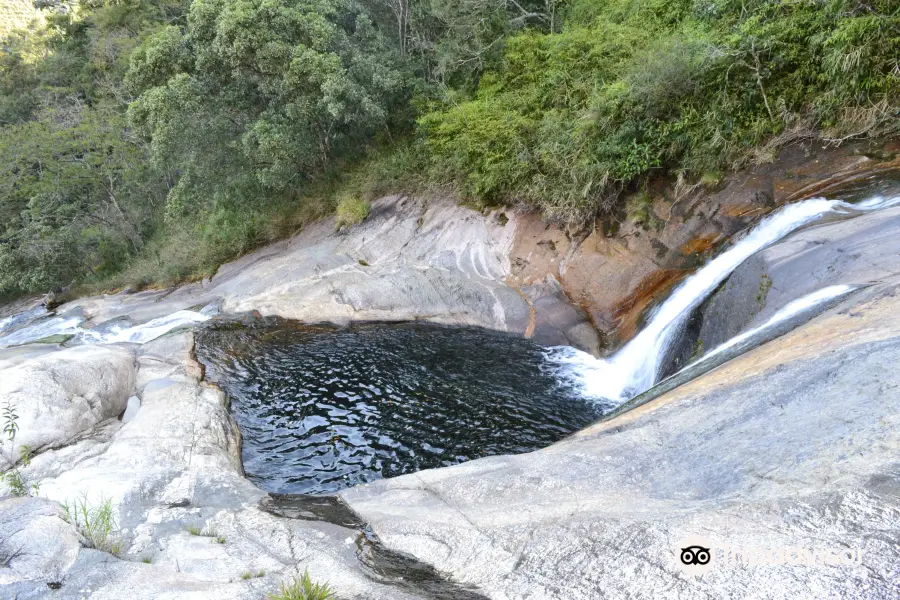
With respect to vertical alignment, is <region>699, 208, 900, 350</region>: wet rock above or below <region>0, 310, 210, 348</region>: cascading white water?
below

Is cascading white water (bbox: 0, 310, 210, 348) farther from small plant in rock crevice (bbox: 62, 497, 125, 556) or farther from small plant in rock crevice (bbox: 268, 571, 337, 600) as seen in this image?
small plant in rock crevice (bbox: 268, 571, 337, 600)

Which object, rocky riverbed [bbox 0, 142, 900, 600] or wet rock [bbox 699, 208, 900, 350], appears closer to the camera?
rocky riverbed [bbox 0, 142, 900, 600]

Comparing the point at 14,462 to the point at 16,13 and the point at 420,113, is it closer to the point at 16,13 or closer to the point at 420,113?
the point at 420,113

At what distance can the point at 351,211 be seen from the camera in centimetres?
1697

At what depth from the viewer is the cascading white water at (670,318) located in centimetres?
885

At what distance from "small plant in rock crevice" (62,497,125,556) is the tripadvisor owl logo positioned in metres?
4.80

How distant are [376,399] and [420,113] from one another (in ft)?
35.4

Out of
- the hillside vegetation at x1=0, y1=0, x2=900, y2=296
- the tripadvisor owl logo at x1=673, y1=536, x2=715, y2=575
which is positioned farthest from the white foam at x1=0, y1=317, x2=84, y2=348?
the tripadvisor owl logo at x1=673, y1=536, x2=715, y2=575

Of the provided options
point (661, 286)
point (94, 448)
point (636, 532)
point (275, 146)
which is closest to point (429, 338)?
point (661, 286)

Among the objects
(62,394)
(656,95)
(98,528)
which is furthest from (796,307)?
(62,394)

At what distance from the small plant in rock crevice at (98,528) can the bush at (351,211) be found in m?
12.3

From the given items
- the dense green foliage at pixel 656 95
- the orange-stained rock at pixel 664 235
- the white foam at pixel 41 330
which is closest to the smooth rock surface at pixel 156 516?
the orange-stained rock at pixel 664 235

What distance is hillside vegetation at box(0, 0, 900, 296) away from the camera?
9.95 metres

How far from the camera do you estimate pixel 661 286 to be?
1093 cm
